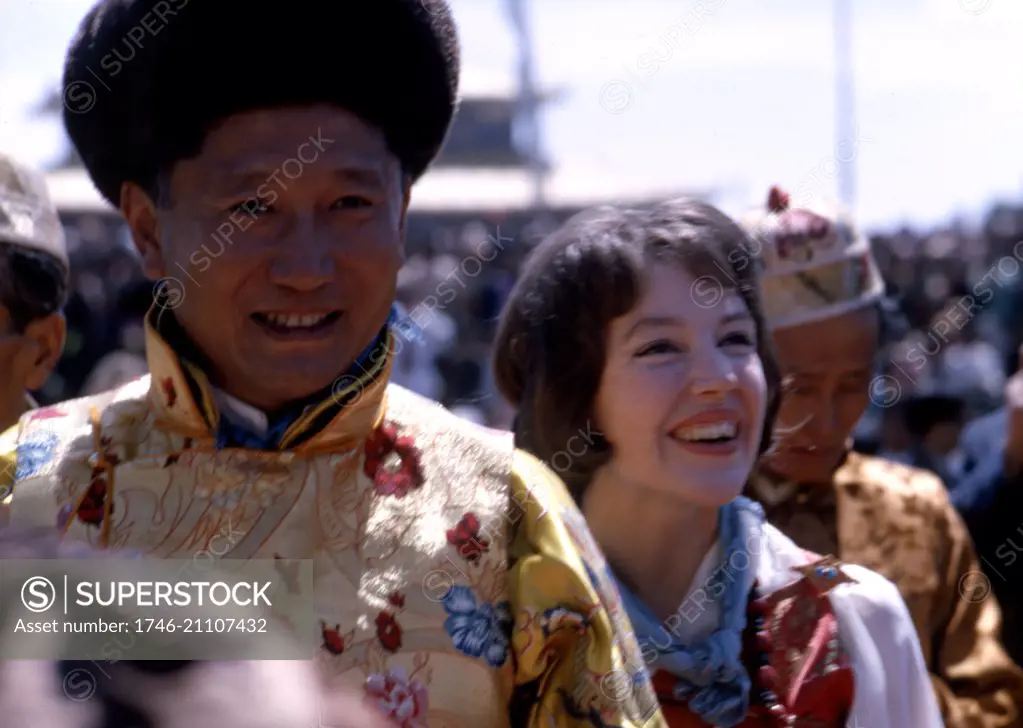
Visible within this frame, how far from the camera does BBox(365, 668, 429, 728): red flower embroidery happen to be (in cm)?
170

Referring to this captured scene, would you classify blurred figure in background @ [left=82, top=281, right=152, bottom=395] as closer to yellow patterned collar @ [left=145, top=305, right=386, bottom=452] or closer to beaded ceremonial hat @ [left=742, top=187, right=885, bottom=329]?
beaded ceremonial hat @ [left=742, top=187, right=885, bottom=329]

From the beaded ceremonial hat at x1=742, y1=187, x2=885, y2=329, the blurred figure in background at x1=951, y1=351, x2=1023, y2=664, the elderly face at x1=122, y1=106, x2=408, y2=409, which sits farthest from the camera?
the blurred figure in background at x1=951, y1=351, x2=1023, y2=664

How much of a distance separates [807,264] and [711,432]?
1020 mm

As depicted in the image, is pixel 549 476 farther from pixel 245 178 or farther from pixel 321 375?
pixel 245 178

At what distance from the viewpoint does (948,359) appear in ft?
32.3

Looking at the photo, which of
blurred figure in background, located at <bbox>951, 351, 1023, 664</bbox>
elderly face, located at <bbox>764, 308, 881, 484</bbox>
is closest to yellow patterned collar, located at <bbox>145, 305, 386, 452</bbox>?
elderly face, located at <bbox>764, 308, 881, 484</bbox>

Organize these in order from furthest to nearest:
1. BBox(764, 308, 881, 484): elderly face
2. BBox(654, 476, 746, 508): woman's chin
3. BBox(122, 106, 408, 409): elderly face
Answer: BBox(764, 308, 881, 484): elderly face
BBox(654, 476, 746, 508): woman's chin
BBox(122, 106, 408, 409): elderly face

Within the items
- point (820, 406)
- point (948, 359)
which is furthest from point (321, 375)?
point (948, 359)

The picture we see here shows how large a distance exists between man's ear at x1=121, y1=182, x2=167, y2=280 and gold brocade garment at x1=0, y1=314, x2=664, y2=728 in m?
0.09

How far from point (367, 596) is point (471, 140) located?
18054mm

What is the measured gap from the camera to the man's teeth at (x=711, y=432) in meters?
2.52

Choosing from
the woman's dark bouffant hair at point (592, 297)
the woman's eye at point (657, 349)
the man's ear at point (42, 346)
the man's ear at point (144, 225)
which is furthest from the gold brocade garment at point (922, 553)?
the man's ear at point (144, 225)

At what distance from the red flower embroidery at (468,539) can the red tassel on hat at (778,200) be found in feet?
6.25

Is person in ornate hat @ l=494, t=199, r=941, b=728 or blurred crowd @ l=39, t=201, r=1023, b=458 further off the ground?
person in ornate hat @ l=494, t=199, r=941, b=728
